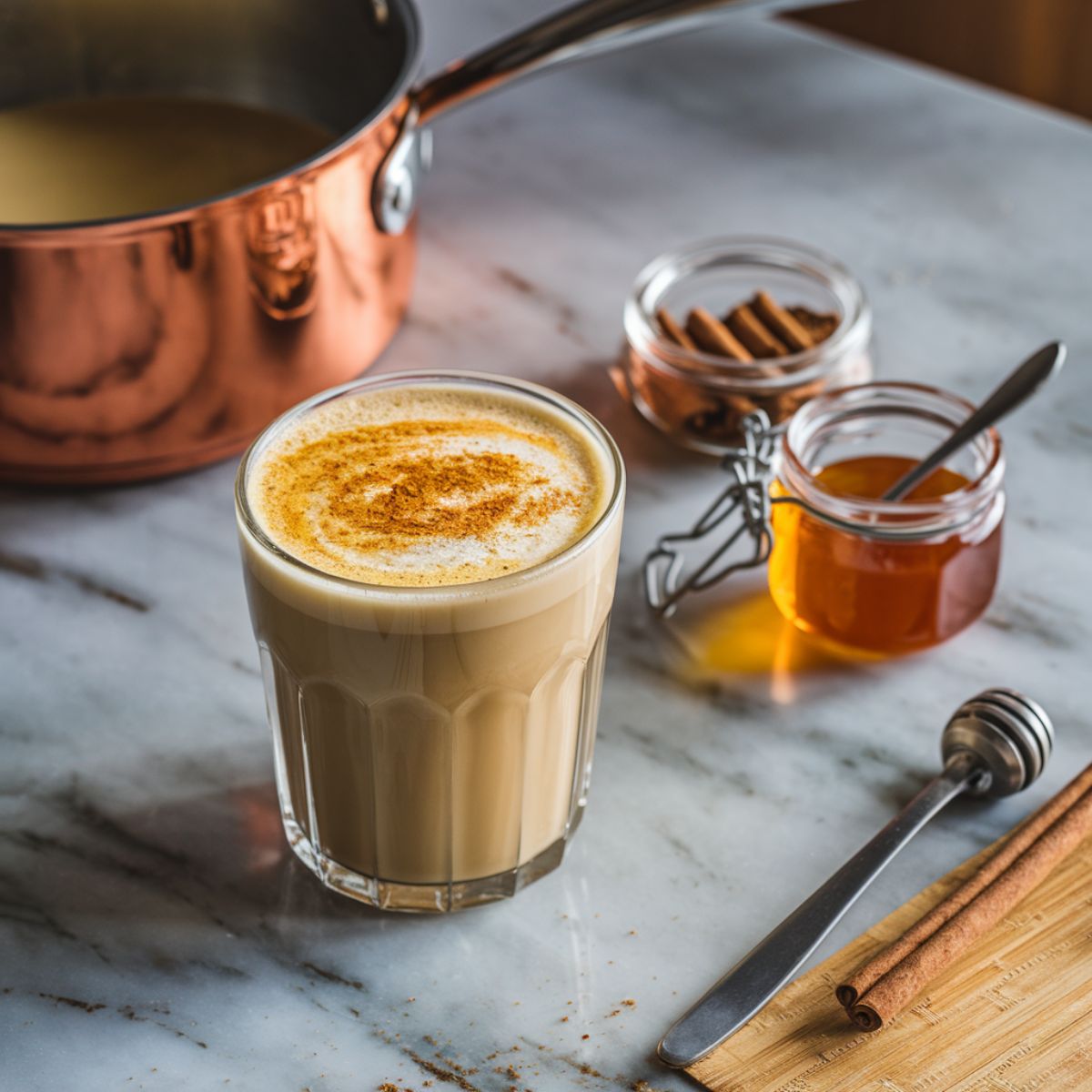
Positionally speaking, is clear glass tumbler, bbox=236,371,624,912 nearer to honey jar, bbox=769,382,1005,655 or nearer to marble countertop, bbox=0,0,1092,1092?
marble countertop, bbox=0,0,1092,1092

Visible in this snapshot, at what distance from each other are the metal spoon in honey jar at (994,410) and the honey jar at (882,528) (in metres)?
0.01

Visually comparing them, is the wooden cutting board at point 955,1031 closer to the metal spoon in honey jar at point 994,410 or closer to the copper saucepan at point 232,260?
the metal spoon in honey jar at point 994,410

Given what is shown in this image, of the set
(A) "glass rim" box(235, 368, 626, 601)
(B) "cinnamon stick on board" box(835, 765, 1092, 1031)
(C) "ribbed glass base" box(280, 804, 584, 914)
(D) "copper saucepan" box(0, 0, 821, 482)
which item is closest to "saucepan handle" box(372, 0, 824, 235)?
(D) "copper saucepan" box(0, 0, 821, 482)

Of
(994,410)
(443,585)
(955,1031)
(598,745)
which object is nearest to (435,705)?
(443,585)

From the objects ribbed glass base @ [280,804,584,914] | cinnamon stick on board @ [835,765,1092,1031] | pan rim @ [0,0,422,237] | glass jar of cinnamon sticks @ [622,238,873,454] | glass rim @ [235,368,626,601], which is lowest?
ribbed glass base @ [280,804,584,914]

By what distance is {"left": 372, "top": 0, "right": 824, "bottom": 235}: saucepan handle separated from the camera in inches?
43.7

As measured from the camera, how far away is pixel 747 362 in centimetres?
111

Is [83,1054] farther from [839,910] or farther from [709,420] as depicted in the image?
[709,420]

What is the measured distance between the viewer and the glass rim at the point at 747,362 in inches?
44.1

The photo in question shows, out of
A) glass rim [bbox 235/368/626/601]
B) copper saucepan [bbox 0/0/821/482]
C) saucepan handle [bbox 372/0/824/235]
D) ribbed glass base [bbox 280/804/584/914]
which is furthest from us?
saucepan handle [bbox 372/0/824/235]

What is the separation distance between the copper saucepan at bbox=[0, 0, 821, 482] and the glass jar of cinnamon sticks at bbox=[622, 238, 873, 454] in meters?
0.20

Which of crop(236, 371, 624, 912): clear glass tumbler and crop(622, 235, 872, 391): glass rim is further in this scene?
crop(622, 235, 872, 391): glass rim

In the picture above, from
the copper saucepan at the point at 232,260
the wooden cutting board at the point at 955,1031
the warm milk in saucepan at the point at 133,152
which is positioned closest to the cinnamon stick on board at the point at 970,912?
the wooden cutting board at the point at 955,1031

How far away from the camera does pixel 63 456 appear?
41.8 inches
